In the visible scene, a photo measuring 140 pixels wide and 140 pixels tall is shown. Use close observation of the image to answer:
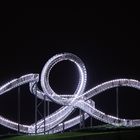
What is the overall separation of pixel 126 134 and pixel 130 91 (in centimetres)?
4203

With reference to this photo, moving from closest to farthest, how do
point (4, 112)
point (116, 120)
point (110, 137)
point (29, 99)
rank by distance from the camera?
point (110, 137) → point (116, 120) → point (4, 112) → point (29, 99)

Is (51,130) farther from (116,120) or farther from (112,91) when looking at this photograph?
(112,91)

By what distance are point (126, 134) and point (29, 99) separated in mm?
39602

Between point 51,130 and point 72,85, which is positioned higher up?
point 72,85

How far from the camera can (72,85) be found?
57781 mm

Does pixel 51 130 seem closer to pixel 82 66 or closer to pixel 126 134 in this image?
pixel 82 66

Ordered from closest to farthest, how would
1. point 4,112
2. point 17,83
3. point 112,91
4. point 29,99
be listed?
point 17,83 → point 4,112 → point 29,99 → point 112,91

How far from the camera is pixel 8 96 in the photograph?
2096 inches

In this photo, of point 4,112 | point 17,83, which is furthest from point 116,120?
point 4,112

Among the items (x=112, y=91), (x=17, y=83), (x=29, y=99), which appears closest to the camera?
(x=17, y=83)

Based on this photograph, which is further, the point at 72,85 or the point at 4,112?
the point at 72,85

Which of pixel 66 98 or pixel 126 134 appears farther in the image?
pixel 66 98

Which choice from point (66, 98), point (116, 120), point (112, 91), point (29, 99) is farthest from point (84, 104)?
point (112, 91)

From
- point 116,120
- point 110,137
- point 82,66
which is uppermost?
point 82,66
